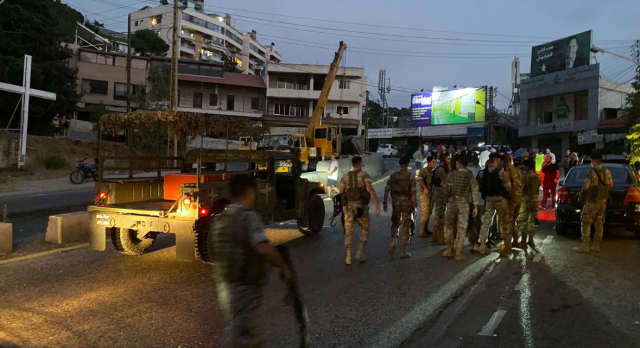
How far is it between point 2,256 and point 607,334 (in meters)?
8.41

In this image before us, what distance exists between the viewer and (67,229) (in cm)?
905

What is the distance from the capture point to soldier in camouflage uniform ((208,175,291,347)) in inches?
139

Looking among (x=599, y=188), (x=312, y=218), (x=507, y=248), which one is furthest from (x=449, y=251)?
(x=312, y=218)

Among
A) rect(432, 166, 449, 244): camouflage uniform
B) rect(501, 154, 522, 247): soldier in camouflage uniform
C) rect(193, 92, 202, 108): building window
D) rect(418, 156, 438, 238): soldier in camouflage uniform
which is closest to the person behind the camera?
rect(501, 154, 522, 247): soldier in camouflage uniform

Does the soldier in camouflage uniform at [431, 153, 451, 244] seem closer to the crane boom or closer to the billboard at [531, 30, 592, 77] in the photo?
the crane boom

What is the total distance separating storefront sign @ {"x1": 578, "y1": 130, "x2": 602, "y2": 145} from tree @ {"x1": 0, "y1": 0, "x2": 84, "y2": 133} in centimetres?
3425

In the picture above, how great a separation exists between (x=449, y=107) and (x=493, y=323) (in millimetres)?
52988

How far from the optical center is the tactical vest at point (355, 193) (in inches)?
302

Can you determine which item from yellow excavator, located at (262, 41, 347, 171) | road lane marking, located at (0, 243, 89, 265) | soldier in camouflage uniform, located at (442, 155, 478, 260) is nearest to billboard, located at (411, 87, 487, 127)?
yellow excavator, located at (262, 41, 347, 171)

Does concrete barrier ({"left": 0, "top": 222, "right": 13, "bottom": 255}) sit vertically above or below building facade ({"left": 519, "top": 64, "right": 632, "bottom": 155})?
below

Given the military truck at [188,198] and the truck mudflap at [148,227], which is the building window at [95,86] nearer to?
the military truck at [188,198]

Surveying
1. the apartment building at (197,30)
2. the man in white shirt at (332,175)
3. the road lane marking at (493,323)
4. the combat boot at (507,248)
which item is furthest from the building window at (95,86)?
the road lane marking at (493,323)

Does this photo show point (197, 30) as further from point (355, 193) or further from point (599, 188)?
point (599, 188)

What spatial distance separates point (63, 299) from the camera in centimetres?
577
